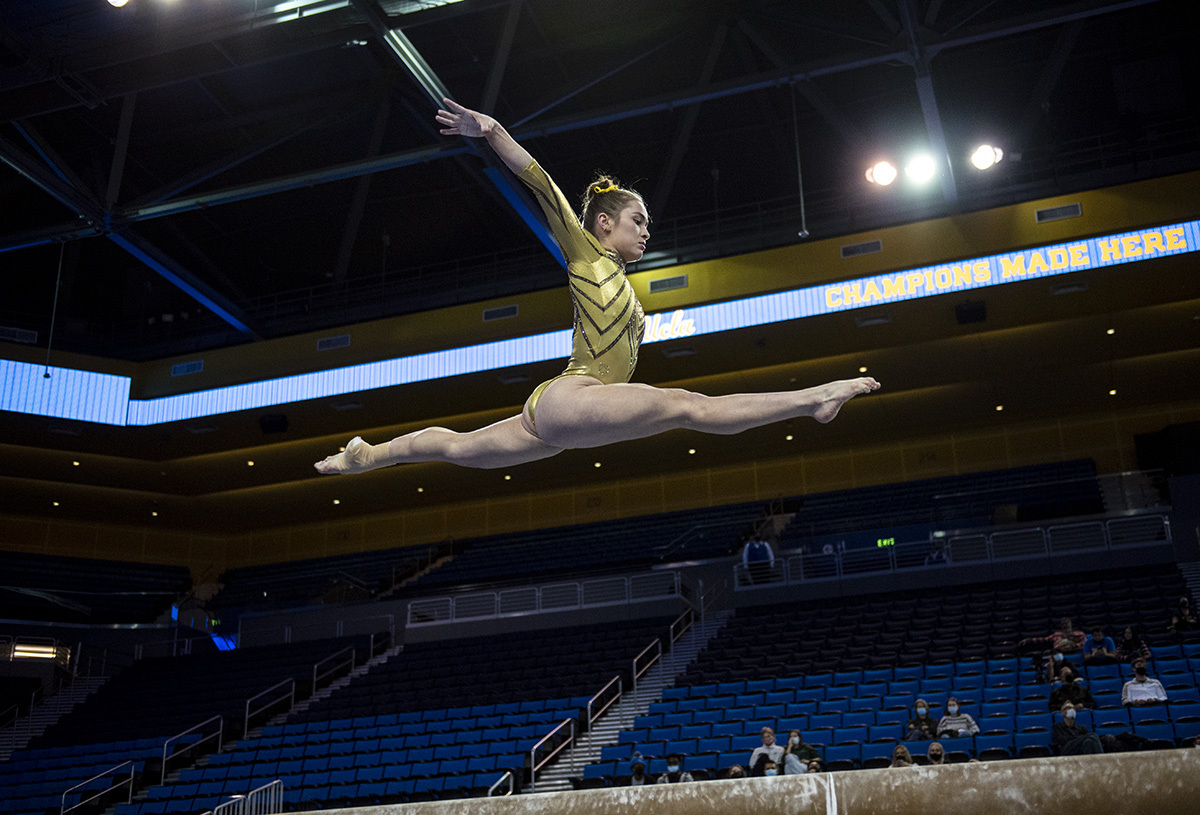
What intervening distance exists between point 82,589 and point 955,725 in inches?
828

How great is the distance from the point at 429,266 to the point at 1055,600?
12.2m

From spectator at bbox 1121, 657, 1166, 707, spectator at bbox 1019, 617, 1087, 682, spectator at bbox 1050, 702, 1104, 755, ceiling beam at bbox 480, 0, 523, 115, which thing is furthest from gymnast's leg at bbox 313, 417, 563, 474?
spectator at bbox 1019, 617, 1087, 682

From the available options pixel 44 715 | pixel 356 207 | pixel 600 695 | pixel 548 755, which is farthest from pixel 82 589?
pixel 548 755

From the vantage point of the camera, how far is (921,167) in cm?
1416

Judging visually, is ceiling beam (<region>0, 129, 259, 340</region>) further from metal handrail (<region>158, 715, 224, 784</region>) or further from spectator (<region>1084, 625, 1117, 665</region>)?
spectator (<region>1084, 625, 1117, 665</region>)

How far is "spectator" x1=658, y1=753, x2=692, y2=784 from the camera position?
9750 millimetres

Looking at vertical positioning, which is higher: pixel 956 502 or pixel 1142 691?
pixel 956 502

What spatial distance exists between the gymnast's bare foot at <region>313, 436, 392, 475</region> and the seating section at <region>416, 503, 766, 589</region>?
1586 cm

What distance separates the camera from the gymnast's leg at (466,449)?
13.3 ft

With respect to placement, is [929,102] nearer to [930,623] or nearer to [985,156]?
[985,156]

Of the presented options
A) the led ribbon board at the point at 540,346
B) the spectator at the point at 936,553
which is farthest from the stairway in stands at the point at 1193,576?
the led ribbon board at the point at 540,346

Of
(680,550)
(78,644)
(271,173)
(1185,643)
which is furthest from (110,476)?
(1185,643)

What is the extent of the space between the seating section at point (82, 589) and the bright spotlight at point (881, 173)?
714 inches

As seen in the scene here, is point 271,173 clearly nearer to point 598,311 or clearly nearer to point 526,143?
point 526,143
